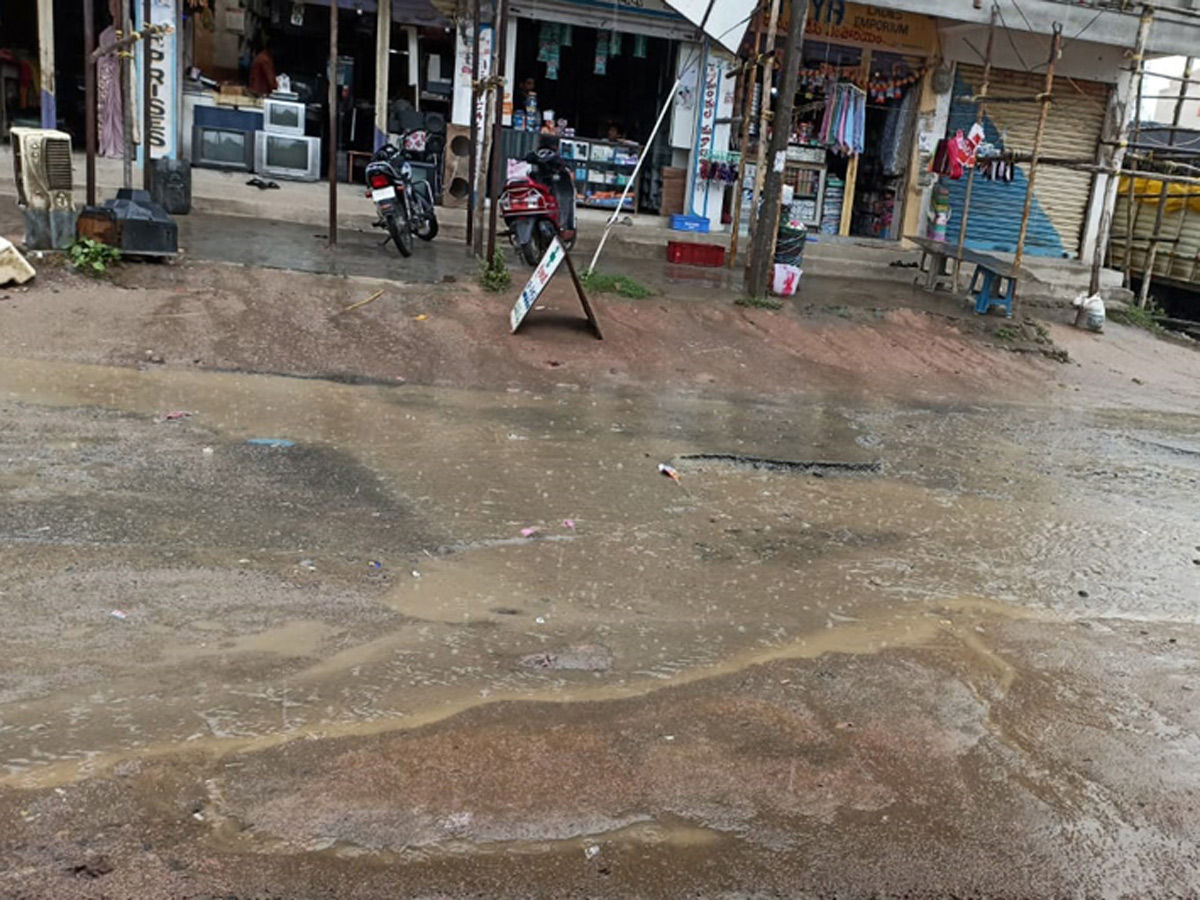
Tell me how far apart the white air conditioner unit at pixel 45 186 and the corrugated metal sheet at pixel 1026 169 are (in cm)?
1300

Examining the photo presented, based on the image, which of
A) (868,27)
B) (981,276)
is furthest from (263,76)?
(981,276)

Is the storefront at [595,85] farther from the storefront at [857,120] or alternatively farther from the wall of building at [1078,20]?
the wall of building at [1078,20]

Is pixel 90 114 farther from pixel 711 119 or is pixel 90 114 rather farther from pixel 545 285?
pixel 711 119

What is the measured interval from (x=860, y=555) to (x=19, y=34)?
16.5 meters

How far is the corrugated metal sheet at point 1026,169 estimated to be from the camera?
17.2m

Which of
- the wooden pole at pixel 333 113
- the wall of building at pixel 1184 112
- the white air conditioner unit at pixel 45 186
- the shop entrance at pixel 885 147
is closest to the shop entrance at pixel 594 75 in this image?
the shop entrance at pixel 885 147

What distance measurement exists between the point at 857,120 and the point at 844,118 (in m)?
0.24

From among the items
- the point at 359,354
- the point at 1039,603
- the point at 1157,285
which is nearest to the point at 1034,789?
the point at 1039,603

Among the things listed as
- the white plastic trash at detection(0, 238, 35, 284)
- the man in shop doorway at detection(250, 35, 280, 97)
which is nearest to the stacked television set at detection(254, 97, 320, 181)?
the man in shop doorway at detection(250, 35, 280, 97)

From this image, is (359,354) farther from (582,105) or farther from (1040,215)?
(1040,215)

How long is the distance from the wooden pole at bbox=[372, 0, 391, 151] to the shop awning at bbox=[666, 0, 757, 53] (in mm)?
4281

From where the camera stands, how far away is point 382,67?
15328 millimetres

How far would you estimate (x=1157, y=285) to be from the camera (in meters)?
18.9

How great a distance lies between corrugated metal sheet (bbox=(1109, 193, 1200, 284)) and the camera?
18.0 m
